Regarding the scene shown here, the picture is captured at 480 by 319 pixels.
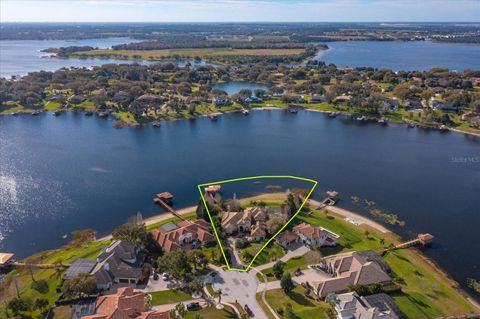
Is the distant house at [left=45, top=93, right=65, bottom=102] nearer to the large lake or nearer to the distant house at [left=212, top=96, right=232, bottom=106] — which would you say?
the large lake

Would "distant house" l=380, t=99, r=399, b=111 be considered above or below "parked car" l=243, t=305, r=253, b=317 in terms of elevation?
above

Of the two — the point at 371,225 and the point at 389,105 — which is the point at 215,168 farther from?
the point at 389,105

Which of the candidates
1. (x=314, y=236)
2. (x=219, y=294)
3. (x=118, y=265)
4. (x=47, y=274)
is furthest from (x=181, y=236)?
(x=314, y=236)

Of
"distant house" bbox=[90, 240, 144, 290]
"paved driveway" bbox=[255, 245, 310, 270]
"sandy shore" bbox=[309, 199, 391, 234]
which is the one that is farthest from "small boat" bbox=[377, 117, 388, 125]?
"distant house" bbox=[90, 240, 144, 290]

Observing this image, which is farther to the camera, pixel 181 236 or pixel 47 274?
pixel 181 236

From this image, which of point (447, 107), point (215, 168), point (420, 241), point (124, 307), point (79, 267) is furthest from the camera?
point (447, 107)

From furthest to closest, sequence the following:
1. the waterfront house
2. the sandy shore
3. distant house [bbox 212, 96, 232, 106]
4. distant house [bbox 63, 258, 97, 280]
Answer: distant house [bbox 212, 96, 232, 106] < the waterfront house < the sandy shore < distant house [bbox 63, 258, 97, 280]
